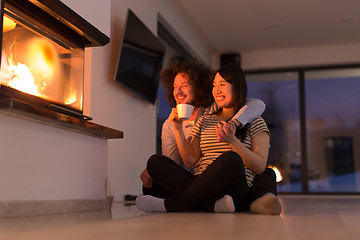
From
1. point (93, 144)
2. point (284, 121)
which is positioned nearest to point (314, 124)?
point (284, 121)

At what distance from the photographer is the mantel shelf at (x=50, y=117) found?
1.56m

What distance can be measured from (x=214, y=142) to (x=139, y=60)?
1.65 metres

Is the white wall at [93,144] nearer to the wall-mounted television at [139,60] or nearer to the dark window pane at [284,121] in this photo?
the wall-mounted television at [139,60]

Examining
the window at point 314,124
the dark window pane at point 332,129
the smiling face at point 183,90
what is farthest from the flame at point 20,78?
the dark window pane at point 332,129

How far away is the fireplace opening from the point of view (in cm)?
171

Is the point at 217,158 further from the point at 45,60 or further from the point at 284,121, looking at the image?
the point at 284,121

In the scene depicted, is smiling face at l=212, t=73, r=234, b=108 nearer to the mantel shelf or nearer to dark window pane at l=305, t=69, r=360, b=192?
the mantel shelf

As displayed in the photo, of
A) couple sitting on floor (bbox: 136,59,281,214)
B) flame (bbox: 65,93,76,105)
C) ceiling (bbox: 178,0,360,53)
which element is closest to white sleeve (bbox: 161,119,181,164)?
couple sitting on floor (bbox: 136,59,281,214)

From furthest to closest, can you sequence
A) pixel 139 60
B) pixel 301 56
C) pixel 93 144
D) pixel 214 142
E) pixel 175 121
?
pixel 301 56 < pixel 139 60 < pixel 93 144 < pixel 175 121 < pixel 214 142

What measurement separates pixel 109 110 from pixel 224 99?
1.27 metres

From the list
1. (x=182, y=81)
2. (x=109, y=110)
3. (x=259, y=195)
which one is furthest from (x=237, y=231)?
(x=109, y=110)

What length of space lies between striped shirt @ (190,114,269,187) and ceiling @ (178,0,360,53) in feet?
9.44

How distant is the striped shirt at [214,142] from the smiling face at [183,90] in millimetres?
226

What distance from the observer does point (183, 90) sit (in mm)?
2381
